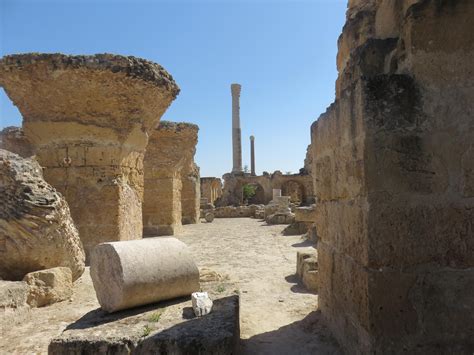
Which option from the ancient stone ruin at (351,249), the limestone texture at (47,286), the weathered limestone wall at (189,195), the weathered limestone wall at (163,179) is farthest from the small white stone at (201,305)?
the weathered limestone wall at (189,195)

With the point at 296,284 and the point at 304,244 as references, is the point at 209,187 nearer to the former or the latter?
the point at 304,244

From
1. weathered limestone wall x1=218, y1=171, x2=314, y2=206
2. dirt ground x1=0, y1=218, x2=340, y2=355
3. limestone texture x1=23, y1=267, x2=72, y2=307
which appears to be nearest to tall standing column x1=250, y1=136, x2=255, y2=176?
weathered limestone wall x1=218, y1=171, x2=314, y2=206

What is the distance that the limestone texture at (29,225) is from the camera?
436 cm

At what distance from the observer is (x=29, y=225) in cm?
445

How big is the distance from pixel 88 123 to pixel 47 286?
11.6ft

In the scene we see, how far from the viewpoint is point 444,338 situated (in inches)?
84.0

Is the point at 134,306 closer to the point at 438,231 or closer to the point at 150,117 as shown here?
the point at 438,231

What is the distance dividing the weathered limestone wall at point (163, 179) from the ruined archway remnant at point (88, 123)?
4.62m

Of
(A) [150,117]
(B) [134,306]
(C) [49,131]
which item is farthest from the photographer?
(A) [150,117]

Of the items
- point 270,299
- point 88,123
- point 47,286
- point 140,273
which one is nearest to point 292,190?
point 88,123

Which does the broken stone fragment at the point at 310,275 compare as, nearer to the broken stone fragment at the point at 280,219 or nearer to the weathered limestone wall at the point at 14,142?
the broken stone fragment at the point at 280,219

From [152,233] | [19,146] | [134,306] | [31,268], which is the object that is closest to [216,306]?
[134,306]

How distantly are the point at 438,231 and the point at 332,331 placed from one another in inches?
51.0

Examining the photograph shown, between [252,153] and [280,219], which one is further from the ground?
[252,153]
